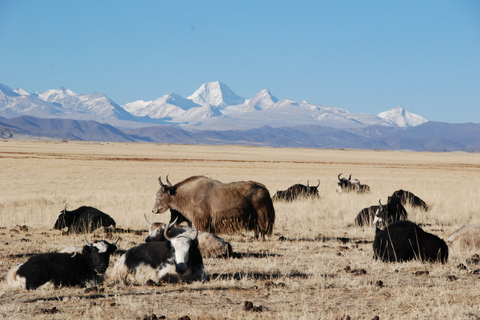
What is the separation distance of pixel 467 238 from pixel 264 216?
4.70 m

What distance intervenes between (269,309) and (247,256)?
13.5ft

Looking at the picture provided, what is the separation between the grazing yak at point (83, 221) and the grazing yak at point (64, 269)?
20.1ft

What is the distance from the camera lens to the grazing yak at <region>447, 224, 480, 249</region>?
11703mm

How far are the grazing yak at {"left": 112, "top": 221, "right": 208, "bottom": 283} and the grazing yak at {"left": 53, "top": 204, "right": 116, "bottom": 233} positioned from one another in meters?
6.25

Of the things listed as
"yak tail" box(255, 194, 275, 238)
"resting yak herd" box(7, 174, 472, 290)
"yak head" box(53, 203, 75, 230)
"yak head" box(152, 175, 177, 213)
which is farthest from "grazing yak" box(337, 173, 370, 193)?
"yak head" box(53, 203, 75, 230)

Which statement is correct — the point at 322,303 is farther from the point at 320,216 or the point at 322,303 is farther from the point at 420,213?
the point at 420,213

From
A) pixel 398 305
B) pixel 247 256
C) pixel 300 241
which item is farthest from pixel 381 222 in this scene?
pixel 398 305

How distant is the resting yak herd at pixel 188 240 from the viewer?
8398 millimetres

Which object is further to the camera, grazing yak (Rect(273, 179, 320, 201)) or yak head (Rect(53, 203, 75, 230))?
grazing yak (Rect(273, 179, 320, 201))

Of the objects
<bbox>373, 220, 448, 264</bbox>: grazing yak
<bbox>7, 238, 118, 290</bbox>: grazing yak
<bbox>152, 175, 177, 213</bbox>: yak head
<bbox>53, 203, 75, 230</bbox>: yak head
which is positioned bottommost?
<bbox>53, 203, 75, 230</bbox>: yak head

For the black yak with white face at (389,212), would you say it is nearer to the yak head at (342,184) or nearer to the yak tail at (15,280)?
the yak tail at (15,280)

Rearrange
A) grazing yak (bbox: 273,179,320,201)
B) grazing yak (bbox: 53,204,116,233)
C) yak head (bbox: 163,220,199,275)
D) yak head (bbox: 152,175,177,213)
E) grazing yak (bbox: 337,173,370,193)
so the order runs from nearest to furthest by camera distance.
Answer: yak head (bbox: 163,220,199,275), yak head (bbox: 152,175,177,213), grazing yak (bbox: 53,204,116,233), grazing yak (bbox: 273,179,320,201), grazing yak (bbox: 337,173,370,193)

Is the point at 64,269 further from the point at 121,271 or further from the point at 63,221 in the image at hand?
the point at 63,221

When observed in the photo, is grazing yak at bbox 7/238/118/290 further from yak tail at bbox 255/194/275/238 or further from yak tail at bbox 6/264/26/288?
yak tail at bbox 255/194/275/238
